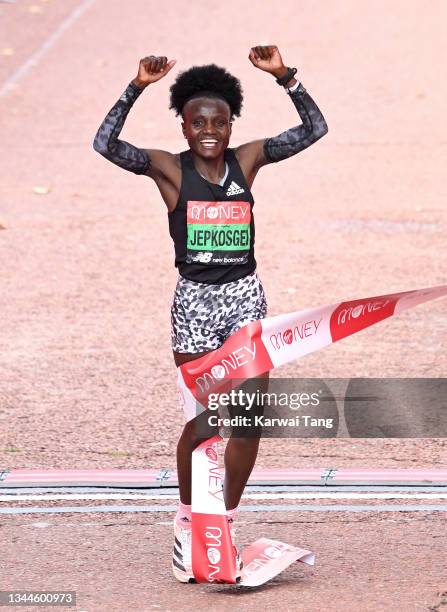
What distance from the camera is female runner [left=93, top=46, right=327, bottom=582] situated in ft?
Answer: 18.7

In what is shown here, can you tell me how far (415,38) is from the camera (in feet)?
66.0

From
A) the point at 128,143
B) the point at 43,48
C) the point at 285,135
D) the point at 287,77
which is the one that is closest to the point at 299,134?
the point at 285,135

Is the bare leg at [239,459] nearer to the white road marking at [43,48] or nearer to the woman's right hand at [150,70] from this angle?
the woman's right hand at [150,70]

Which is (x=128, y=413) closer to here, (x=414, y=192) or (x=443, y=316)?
(x=443, y=316)

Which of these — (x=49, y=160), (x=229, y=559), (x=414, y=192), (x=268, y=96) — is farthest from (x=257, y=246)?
(x=229, y=559)

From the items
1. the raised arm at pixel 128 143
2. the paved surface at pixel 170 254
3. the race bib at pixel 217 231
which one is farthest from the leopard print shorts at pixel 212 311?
the paved surface at pixel 170 254

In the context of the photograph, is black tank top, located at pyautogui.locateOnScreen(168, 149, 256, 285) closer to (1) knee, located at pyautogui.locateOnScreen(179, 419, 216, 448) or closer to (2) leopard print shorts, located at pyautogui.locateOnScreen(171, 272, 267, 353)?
(2) leopard print shorts, located at pyautogui.locateOnScreen(171, 272, 267, 353)

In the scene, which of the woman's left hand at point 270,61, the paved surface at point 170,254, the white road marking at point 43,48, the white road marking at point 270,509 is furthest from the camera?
the white road marking at point 43,48

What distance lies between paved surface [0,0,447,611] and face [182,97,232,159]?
1668 mm

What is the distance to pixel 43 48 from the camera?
68.4ft

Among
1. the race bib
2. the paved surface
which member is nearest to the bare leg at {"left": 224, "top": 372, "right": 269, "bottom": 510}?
the paved surface

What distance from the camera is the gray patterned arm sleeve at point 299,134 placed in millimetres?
5879

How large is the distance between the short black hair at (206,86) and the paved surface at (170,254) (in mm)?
1850

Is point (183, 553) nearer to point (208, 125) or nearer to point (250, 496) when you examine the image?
point (250, 496)
